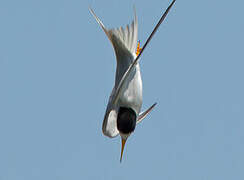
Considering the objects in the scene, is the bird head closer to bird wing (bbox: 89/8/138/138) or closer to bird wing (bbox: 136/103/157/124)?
bird wing (bbox: 89/8/138/138)

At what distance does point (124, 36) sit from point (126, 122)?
93cm

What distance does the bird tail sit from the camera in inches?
261

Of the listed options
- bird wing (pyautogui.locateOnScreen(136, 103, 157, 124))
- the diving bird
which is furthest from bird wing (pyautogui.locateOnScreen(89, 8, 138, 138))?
bird wing (pyautogui.locateOnScreen(136, 103, 157, 124))

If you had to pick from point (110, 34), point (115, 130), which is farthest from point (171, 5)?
point (115, 130)

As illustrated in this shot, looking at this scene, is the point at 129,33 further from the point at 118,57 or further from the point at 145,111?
the point at 145,111

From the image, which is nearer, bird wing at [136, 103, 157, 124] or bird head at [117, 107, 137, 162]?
bird head at [117, 107, 137, 162]

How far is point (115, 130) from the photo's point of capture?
21.4 feet

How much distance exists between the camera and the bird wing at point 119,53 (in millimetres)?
6332

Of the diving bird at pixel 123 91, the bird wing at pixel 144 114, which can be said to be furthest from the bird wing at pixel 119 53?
the bird wing at pixel 144 114

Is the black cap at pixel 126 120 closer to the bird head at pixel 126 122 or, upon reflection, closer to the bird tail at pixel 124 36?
the bird head at pixel 126 122

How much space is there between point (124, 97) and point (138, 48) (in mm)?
739

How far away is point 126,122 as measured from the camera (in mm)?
6465

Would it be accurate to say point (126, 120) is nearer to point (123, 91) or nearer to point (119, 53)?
point (123, 91)

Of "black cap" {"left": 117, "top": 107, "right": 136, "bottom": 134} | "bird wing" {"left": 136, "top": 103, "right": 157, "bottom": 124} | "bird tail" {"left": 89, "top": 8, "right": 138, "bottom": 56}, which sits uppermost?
"bird tail" {"left": 89, "top": 8, "right": 138, "bottom": 56}
